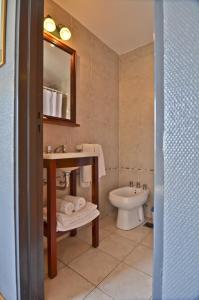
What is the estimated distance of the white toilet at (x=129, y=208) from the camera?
1.70 meters

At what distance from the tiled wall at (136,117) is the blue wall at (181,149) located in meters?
1.64

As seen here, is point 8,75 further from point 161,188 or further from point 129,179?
point 129,179

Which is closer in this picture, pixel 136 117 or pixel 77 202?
pixel 77 202

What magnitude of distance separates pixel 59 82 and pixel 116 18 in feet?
2.97

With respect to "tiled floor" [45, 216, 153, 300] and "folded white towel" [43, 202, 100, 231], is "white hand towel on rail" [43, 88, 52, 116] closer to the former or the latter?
"folded white towel" [43, 202, 100, 231]

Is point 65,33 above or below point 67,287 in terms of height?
above

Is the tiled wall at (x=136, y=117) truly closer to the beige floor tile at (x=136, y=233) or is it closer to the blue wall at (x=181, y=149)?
the beige floor tile at (x=136, y=233)

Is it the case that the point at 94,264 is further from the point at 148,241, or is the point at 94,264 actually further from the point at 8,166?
the point at 8,166

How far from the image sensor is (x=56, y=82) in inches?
60.7

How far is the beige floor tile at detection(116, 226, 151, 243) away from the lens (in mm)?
1593

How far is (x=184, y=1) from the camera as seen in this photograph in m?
0.36

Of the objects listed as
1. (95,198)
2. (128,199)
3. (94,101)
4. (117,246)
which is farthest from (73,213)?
(94,101)

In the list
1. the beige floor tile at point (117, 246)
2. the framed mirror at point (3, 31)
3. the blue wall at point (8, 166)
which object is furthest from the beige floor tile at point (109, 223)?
the framed mirror at point (3, 31)

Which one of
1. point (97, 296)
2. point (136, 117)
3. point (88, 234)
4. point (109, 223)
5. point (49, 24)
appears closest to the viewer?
point (97, 296)
